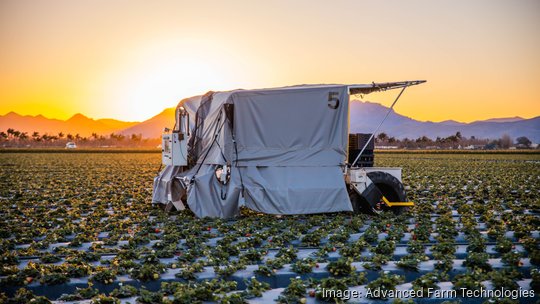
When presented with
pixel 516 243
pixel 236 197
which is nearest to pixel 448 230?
pixel 516 243

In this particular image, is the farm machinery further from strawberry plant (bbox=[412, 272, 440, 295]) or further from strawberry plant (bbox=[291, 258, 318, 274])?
strawberry plant (bbox=[412, 272, 440, 295])

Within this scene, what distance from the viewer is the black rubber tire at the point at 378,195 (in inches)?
563

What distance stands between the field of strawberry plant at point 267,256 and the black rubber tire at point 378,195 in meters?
0.51

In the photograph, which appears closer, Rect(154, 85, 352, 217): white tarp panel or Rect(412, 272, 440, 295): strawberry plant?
Rect(412, 272, 440, 295): strawberry plant

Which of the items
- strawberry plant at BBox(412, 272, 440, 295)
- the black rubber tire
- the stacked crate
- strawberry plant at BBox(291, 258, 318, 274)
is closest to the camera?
strawberry plant at BBox(412, 272, 440, 295)

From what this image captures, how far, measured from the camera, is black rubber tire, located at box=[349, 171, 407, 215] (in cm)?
1430

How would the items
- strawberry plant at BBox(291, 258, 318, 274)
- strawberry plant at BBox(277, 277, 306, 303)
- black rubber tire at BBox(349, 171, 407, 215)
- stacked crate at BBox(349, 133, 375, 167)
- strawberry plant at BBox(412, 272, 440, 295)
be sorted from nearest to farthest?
1. strawberry plant at BBox(277, 277, 306, 303)
2. strawberry plant at BBox(412, 272, 440, 295)
3. strawberry plant at BBox(291, 258, 318, 274)
4. black rubber tire at BBox(349, 171, 407, 215)
5. stacked crate at BBox(349, 133, 375, 167)

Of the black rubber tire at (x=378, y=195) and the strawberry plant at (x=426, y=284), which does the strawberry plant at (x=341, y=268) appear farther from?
the black rubber tire at (x=378, y=195)

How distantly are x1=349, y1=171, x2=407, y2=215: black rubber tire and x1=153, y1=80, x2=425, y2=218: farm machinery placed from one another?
3 cm

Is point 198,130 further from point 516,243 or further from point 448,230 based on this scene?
point 516,243

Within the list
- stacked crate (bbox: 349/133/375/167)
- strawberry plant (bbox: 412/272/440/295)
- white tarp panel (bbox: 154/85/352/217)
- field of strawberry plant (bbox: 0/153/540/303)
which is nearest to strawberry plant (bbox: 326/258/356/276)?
field of strawberry plant (bbox: 0/153/540/303)

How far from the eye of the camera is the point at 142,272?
25.2 feet

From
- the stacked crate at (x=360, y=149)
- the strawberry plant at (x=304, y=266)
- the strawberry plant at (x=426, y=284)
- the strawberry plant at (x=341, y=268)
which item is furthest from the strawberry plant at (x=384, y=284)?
the stacked crate at (x=360, y=149)

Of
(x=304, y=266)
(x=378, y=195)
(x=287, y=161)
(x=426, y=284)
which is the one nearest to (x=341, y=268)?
(x=304, y=266)
